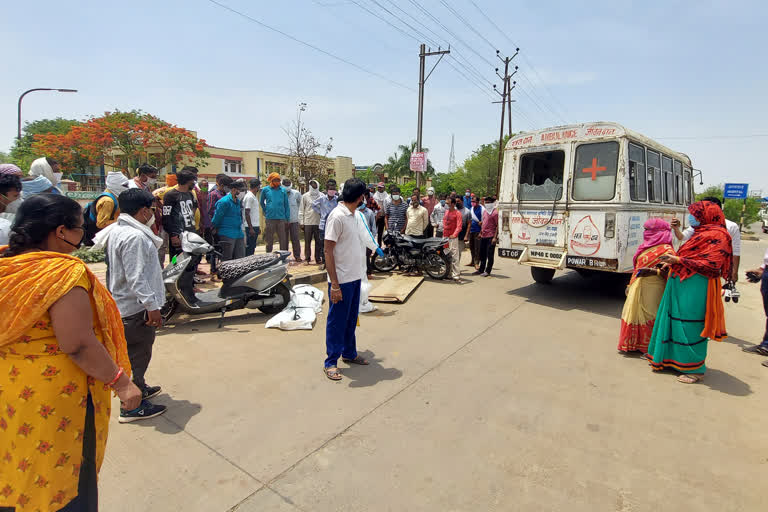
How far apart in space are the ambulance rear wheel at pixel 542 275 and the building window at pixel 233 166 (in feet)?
141

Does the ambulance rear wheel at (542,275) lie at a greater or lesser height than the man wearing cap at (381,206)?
lesser

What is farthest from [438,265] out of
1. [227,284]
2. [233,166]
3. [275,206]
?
[233,166]

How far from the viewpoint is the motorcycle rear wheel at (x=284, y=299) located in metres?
5.85

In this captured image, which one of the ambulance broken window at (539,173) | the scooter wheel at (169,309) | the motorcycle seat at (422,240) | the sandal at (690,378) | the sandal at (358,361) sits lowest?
the sandal at (358,361)

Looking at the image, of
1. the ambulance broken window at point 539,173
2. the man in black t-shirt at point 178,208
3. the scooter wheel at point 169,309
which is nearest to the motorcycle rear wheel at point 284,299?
the scooter wheel at point 169,309

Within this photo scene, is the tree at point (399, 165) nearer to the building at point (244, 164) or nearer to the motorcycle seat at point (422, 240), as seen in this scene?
the building at point (244, 164)

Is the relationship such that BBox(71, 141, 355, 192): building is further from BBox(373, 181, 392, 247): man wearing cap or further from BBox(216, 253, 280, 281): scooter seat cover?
BBox(216, 253, 280, 281): scooter seat cover

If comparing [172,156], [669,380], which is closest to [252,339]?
[669,380]

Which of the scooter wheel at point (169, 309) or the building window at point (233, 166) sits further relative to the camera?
the building window at point (233, 166)

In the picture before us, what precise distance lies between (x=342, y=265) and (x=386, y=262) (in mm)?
5425

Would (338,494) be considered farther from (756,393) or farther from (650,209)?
(650,209)

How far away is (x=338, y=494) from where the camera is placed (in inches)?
92.8

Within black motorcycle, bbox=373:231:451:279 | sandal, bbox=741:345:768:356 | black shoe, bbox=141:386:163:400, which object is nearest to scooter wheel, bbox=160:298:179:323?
black shoe, bbox=141:386:163:400

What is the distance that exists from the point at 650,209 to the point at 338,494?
7.21 metres
